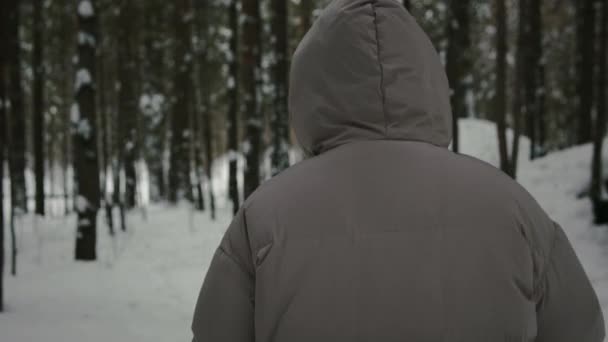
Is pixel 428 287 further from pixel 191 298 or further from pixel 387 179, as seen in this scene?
pixel 191 298

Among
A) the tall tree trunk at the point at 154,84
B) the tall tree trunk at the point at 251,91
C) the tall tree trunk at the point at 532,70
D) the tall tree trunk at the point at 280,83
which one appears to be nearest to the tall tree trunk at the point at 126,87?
the tall tree trunk at the point at 154,84

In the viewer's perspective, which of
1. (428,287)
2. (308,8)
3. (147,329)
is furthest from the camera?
(308,8)

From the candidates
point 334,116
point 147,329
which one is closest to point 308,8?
point 147,329

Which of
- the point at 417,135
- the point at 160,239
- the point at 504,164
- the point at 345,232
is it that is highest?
the point at 417,135

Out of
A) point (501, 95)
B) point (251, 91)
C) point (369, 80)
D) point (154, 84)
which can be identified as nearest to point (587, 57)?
point (501, 95)

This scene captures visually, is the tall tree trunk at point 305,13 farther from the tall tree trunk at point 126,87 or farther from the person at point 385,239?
the person at point 385,239

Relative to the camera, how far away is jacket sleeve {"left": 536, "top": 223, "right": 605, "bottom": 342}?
59.0 inches

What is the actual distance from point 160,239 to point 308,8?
944cm

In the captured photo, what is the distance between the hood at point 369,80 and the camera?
59.1 inches

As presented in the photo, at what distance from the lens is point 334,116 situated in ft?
5.07

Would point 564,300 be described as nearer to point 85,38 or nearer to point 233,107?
point 85,38

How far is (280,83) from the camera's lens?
1313 centimetres

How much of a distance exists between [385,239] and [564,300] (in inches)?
22.2

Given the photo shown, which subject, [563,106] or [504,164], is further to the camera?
[563,106]
